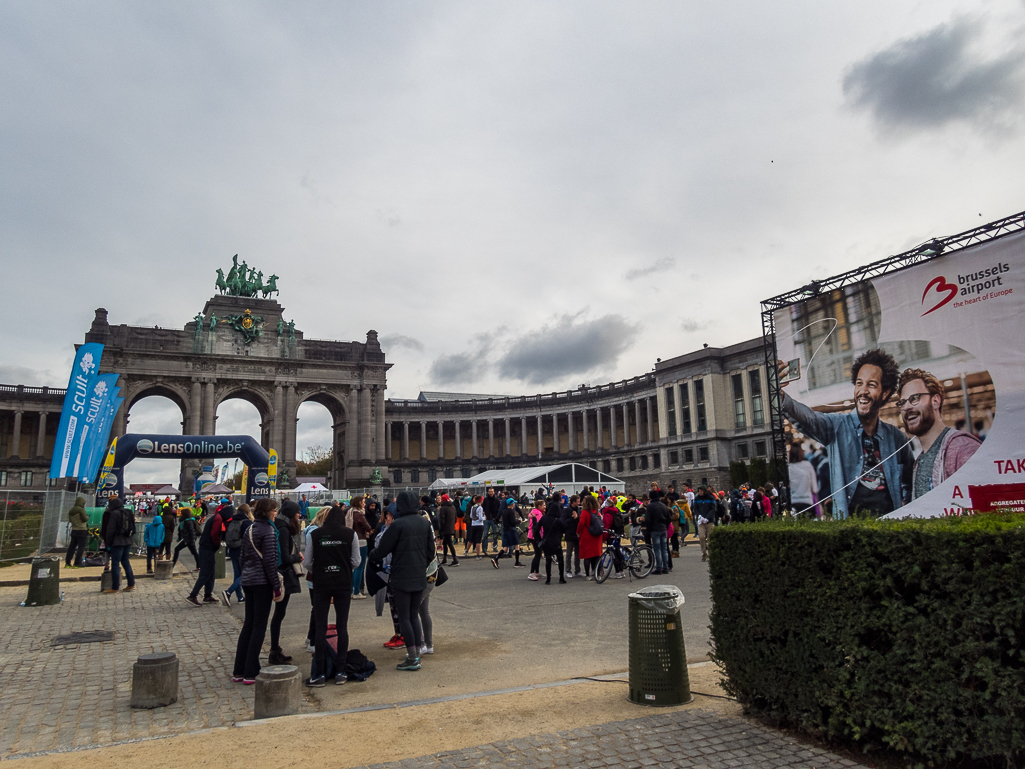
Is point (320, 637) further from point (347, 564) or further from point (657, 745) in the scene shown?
point (657, 745)

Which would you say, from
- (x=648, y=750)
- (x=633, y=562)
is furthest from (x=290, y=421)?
(x=648, y=750)

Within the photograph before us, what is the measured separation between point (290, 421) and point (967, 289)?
63218 mm

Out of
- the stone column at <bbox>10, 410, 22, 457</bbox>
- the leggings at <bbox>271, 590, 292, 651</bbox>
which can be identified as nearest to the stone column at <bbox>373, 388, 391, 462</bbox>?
the stone column at <bbox>10, 410, 22, 457</bbox>

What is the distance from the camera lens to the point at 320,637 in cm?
719

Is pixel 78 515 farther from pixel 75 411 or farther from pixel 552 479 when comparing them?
pixel 552 479

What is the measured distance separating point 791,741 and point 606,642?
154 inches

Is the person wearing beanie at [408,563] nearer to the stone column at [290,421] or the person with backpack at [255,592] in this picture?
the person with backpack at [255,592]

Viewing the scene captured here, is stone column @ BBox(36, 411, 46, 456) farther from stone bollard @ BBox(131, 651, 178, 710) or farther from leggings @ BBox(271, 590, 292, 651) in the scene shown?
stone bollard @ BBox(131, 651, 178, 710)

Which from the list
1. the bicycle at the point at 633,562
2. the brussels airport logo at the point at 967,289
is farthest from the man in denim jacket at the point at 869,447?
the bicycle at the point at 633,562

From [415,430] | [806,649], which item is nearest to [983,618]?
[806,649]

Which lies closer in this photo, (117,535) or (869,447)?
(117,535)

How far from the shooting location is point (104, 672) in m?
7.77

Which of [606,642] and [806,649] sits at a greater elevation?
[806,649]

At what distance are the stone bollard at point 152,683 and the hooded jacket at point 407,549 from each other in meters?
2.29
